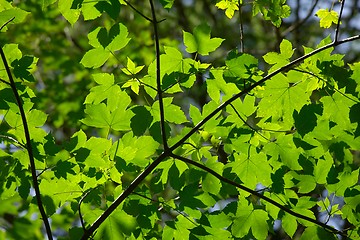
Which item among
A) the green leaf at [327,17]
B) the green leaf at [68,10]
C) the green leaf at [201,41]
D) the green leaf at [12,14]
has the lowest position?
the green leaf at [327,17]

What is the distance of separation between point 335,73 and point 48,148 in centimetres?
90

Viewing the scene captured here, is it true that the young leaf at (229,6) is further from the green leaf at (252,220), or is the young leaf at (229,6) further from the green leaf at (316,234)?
the green leaf at (316,234)

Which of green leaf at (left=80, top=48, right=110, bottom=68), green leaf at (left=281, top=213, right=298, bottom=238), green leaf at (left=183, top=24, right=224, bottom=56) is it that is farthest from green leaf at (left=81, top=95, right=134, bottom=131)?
green leaf at (left=281, top=213, right=298, bottom=238)

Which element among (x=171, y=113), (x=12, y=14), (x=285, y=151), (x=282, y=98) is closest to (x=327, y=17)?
(x=282, y=98)

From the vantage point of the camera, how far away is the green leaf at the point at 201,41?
5.29ft

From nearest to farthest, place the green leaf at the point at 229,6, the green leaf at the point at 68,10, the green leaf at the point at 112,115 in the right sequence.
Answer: the green leaf at the point at 68,10 < the green leaf at the point at 112,115 < the green leaf at the point at 229,6

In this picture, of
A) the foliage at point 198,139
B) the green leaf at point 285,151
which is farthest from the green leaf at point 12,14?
the green leaf at point 285,151

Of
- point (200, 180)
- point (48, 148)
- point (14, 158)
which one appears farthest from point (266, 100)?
point (14, 158)

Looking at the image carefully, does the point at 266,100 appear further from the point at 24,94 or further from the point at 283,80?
the point at 24,94

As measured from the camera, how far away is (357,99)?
5.49ft

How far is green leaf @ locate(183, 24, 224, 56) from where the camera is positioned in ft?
5.29

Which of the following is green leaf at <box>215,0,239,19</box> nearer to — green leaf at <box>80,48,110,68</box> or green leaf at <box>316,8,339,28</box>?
green leaf at <box>316,8,339,28</box>

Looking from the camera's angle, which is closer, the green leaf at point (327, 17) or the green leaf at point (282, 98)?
the green leaf at point (282, 98)

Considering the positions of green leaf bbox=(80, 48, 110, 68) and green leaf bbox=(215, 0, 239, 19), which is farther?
green leaf bbox=(215, 0, 239, 19)
